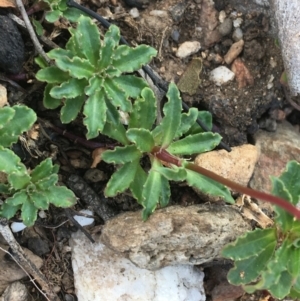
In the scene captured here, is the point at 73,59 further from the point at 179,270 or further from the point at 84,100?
the point at 179,270

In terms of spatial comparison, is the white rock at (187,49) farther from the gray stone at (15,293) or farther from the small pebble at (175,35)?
the gray stone at (15,293)

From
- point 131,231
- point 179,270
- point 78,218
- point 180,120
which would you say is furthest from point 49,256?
point 180,120

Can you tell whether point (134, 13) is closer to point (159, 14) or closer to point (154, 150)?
point (159, 14)

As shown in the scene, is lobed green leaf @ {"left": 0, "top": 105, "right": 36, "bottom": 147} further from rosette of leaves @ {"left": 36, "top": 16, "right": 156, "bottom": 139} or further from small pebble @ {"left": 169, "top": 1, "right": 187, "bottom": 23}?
small pebble @ {"left": 169, "top": 1, "right": 187, "bottom": 23}

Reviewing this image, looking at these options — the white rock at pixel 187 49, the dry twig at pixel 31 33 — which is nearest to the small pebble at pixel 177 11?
the white rock at pixel 187 49

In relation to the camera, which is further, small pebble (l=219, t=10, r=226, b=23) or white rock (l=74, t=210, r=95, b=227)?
small pebble (l=219, t=10, r=226, b=23)

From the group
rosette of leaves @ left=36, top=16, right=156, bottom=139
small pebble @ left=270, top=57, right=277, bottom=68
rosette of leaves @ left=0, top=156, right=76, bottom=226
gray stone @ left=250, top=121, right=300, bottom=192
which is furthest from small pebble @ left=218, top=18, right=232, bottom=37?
rosette of leaves @ left=0, top=156, right=76, bottom=226

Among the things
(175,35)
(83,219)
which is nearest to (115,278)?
(83,219)
